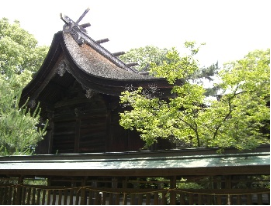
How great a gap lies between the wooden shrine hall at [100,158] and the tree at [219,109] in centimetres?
54

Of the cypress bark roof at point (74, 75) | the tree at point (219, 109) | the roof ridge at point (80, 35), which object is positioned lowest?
the tree at point (219, 109)

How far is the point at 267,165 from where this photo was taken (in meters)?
5.23

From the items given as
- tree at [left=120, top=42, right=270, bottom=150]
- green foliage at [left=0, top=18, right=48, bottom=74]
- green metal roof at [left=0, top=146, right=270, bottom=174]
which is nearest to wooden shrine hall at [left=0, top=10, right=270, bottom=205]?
green metal roof at [left=0, top=146, right=270, bottom=174]

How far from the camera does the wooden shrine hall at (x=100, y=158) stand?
6.10 metres

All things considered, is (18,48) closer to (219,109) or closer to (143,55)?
(143,55)

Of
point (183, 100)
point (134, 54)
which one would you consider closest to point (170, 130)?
point (183, 100)

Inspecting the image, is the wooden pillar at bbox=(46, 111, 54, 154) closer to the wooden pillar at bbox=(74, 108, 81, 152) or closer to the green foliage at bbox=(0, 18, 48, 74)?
the wooden pillar at bbox=(74, 108, 81, 152)

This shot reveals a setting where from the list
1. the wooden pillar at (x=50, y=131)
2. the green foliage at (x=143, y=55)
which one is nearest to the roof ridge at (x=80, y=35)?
the wooden pillar at (x=50, y=131)

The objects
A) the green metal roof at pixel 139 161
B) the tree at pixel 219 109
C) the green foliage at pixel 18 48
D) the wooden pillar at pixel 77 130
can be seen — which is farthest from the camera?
the green foliage at pixel 18 48

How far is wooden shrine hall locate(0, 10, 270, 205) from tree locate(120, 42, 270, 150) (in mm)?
535

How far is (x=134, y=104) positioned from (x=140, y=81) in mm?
1867

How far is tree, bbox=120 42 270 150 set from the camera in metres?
6.05

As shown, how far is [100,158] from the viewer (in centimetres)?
762

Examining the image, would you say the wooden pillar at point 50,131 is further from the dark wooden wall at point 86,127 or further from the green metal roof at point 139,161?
the green metal roof at point 139,161
